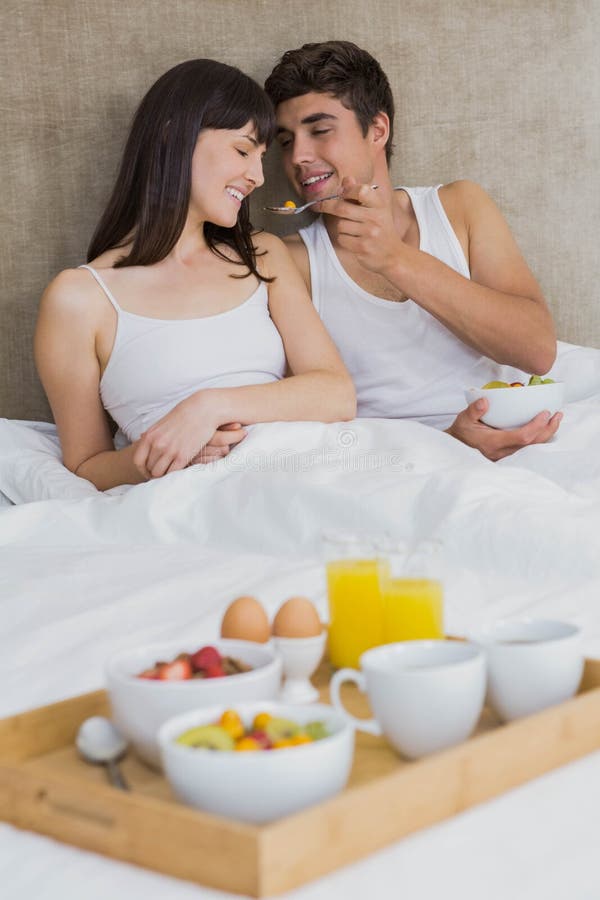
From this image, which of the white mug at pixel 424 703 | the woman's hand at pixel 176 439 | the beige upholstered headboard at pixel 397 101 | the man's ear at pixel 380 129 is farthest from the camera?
the man's ear at pixel 380 129

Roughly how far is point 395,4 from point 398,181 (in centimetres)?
42

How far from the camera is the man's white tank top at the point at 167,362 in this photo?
206cm

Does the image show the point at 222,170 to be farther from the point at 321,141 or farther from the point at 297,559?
the point at 297,559

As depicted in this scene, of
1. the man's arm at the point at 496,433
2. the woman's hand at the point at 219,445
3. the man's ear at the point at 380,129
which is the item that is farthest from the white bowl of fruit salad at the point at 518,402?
the man's ear at the point at 380,129

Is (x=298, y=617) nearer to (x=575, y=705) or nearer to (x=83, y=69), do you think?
(x=575, y=705)

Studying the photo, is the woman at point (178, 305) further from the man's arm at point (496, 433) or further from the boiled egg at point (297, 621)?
the boiled egg at point (297, 621)

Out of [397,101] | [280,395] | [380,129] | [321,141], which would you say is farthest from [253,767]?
[397,101]

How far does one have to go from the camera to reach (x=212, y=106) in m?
2.12

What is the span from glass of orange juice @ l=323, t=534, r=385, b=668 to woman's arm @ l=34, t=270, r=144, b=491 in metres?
1.14

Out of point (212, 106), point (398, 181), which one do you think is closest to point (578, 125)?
point (398, 181)

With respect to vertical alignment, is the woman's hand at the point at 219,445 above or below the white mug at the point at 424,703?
below

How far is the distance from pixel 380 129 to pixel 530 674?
1.92 m

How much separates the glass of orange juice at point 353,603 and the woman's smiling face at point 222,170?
1326mm

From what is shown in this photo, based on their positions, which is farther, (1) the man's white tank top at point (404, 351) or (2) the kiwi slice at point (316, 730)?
(1) the man's white tank top at point (404, 351)
